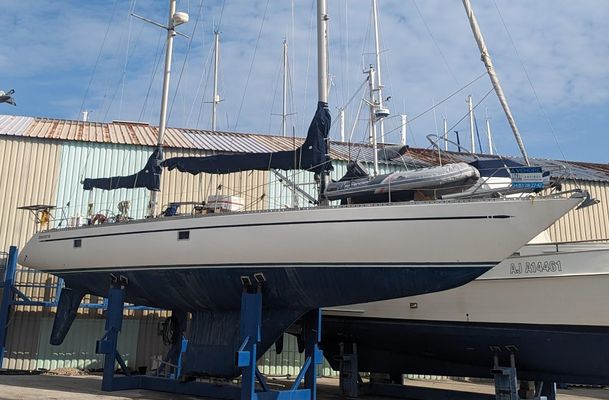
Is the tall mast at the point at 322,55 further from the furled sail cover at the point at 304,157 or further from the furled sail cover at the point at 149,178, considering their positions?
the furled sail cover at the point at 149,178

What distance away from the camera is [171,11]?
40.9 feet

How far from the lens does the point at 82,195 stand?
1360cm

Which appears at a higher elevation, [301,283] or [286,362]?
[301,283]

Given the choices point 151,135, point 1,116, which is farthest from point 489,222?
point 1,116

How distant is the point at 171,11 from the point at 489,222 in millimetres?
8893

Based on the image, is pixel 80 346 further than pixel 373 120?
Yes

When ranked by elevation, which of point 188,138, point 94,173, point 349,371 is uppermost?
point 188,138

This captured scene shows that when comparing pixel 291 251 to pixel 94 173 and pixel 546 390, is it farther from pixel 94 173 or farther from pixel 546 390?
pixel 94 173

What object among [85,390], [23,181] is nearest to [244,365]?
[85,390]

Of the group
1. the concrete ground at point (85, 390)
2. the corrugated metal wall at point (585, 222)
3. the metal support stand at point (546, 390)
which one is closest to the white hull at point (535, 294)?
the metal support stand at point (546, 390)

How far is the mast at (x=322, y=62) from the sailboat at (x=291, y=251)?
0.02m

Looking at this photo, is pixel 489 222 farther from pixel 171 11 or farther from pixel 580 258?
pixel 171 11

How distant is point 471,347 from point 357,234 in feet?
10.3

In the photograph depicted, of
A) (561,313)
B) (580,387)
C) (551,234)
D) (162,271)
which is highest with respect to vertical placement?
(551,234)
